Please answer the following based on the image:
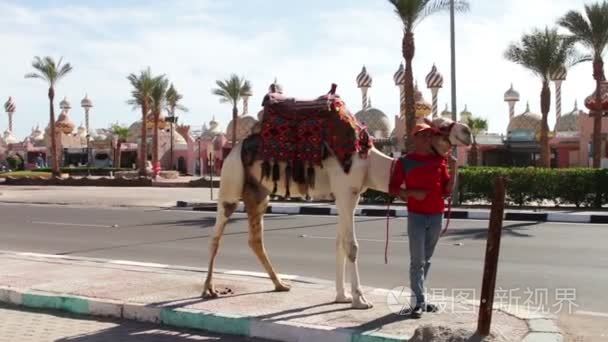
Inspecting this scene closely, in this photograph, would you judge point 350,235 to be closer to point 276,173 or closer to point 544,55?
point 276,173

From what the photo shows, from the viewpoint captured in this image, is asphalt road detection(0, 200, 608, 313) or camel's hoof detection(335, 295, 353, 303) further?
asphalt road detection(0, 200, 608, 313)

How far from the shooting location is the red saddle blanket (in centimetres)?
609

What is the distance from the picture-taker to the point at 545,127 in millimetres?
29844

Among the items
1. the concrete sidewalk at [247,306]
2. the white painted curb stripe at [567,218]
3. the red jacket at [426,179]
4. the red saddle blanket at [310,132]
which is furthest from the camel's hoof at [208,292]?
the white painted curb stripe at [567,218]

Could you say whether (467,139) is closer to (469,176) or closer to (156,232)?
(156,232)

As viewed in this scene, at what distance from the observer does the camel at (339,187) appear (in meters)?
6.03

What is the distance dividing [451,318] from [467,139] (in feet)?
4.54

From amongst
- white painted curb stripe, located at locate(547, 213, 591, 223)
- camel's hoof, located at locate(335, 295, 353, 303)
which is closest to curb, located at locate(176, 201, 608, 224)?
white painted curb stripe, located at locate(547, 213, 591, 223)

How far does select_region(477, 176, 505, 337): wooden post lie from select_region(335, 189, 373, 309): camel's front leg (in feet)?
4.58

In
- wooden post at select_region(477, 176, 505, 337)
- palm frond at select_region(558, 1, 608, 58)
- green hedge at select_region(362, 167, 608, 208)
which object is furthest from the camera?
palm frond at select_region(558, 1, 608, 58)

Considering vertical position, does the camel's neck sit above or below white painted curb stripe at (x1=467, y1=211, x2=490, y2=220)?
above

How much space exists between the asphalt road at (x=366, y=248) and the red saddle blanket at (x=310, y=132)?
205 cm

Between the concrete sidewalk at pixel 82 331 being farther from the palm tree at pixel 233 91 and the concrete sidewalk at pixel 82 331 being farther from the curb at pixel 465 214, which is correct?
the palm tree at pixel 233 91

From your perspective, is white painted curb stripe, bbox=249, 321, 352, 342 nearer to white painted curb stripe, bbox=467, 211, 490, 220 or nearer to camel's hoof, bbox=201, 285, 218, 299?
camel's hoof, bbox=201, 285, 218, 299
